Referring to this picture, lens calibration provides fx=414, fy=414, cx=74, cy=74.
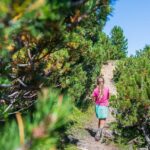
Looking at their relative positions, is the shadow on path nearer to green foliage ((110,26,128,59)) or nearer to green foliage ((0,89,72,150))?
green foliage ((0,89,72,150))

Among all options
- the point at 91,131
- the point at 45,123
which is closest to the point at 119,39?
the point at 91,131

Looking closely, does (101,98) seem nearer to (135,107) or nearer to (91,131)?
(135,107)

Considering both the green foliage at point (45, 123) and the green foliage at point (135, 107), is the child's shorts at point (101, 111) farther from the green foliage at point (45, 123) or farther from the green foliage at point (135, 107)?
the green foliage at point (45, 123)

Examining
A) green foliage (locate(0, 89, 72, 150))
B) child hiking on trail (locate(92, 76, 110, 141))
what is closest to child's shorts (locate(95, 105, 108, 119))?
child hiking on trail (locate(92, 76, 110, 141))

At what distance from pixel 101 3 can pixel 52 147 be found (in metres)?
2.07

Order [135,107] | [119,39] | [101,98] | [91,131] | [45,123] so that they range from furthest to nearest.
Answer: [119,39], [91,131], [135,107], [101,98], [45,123]

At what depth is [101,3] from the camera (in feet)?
11.6

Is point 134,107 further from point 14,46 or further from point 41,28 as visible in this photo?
point 41,28

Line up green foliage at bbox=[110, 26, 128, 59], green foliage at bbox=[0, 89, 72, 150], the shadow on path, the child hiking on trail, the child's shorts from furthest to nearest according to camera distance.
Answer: green foliage at bbox=[110, 26, 128, 59] → the shadow on path → the child's shorts → the child hiking on trail → green foliage at bbox=[0, 89, 72, 150]

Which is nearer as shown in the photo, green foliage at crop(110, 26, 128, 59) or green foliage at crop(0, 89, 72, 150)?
green foliage at crop(0, 89, 72, 150)

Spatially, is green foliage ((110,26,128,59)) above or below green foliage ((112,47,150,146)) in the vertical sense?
above

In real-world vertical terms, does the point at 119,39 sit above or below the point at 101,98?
above

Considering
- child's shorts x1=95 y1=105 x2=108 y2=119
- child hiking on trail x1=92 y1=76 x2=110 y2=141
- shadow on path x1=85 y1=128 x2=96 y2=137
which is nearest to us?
child hiking on trail x1=92 y1=76 x2=110 y2=141

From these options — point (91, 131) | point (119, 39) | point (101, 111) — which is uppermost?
point (119, 39)
